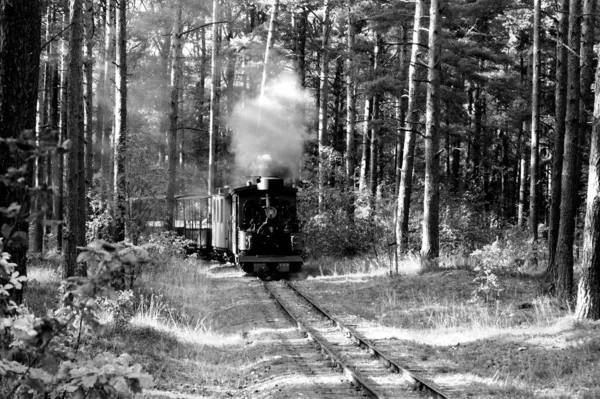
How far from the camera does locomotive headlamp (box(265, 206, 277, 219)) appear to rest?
69.5 ft

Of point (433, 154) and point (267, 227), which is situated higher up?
point (433, 154)

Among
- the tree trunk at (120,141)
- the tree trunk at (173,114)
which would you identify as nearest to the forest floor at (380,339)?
the tree trunk at (120,141)

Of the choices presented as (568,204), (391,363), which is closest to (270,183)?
(568,204)

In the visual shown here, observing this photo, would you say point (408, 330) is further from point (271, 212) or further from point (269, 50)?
point (269, 50)

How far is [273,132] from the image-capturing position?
27672mm

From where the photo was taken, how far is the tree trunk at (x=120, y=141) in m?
15.1

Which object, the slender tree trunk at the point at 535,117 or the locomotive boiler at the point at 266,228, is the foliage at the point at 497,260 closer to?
the slender tree trunk at the point at 535,117

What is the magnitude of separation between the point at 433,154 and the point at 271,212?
17.9 feet

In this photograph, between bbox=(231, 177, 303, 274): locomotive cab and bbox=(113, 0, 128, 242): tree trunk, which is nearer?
bbox=(113, 0, 128, 242): tree trunk

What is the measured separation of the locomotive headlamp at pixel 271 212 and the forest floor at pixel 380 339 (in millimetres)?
4242

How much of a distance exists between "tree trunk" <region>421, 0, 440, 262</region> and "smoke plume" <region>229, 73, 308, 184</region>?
831cm

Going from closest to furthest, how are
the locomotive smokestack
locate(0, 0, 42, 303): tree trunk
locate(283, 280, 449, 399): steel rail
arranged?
locate(0, 0, 42, 303): tree trunk < locate(283, 280, 449, 399): steel rail < the locomotive smokestack

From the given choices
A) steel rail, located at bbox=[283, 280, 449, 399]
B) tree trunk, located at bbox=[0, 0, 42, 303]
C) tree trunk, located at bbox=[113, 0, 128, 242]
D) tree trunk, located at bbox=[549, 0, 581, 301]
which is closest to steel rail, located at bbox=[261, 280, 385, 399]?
steel rail, located at bbox=[283, 280, 449, 399]

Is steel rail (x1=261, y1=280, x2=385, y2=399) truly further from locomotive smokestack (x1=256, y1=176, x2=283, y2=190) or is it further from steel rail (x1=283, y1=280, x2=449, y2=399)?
locomotive smokestack (x1=256, y1=176, x2=283, y2=190)
